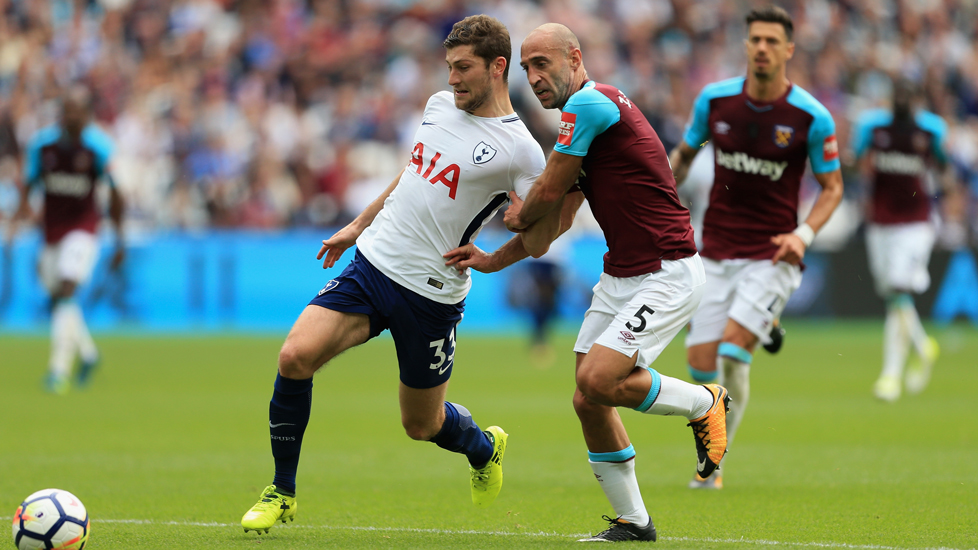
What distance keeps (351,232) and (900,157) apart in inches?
316

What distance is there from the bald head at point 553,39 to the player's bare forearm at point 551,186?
49 cm

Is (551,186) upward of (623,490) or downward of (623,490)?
upward

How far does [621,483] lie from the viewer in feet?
18.3

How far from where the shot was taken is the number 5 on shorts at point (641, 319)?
5469mm

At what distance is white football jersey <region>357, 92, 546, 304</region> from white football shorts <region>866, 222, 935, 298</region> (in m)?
7.65

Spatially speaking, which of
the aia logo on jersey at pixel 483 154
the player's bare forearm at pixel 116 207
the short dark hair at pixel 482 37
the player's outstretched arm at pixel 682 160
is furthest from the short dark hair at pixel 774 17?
the player's bare forearm at pixel 116 207

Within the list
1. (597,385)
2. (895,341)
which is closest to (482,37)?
(597,385)

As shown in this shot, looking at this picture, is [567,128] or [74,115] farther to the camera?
[74,115]

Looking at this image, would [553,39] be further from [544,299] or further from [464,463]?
[544,299]

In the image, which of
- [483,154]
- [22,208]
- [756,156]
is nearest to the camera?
[483,154]

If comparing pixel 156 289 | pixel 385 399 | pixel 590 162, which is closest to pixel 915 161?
pixel 385 399

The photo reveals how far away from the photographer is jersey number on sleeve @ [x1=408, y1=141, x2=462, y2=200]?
5.91 meters

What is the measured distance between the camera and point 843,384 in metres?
→ 13.5

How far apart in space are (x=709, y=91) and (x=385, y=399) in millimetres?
5737
